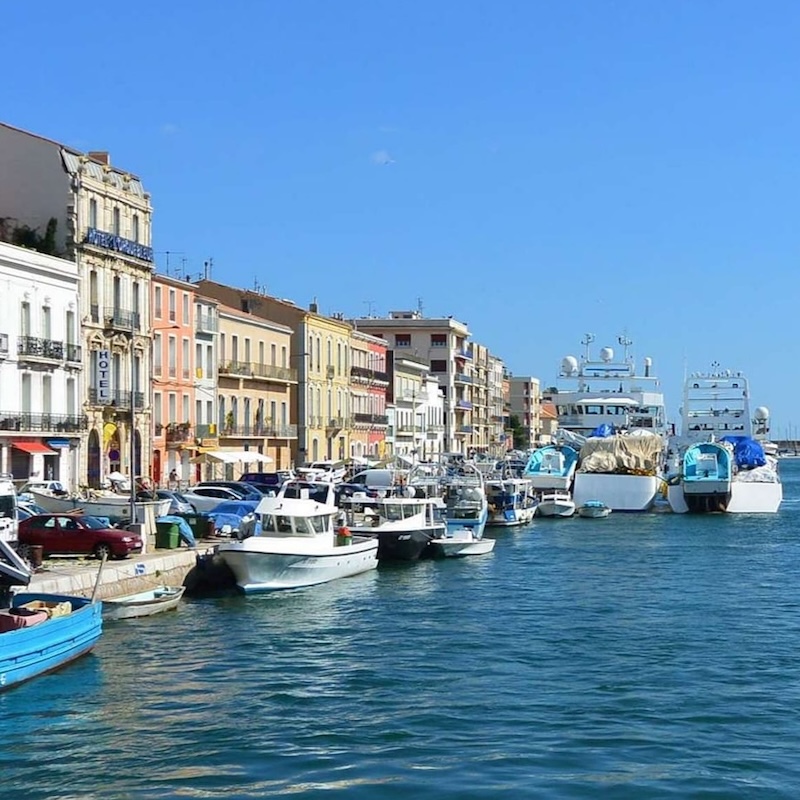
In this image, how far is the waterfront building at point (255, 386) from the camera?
81.2 metres

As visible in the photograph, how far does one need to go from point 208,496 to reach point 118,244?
50.2 feet

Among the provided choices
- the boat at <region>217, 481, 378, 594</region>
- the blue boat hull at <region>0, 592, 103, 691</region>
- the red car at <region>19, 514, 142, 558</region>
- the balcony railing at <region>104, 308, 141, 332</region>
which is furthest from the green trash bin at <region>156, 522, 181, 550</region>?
the balcony railing at <region>104, 308, 141, 332</region>

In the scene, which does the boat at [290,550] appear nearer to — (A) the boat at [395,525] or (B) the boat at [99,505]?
(B) the boat at [99,505]

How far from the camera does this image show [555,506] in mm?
79312

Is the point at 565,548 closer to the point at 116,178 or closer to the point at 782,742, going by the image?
the point at 116,178

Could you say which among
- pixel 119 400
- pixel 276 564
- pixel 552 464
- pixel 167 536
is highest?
pixel 119 400

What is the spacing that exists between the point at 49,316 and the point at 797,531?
36598mm

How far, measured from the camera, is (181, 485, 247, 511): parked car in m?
54.1

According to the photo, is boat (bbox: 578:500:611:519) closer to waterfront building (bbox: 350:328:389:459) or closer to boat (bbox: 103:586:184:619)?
waterfront building (bbox: 350:328:389:459)

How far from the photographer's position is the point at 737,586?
141ft

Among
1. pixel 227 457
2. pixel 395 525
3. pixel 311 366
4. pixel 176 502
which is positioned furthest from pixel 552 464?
pixel 395 525

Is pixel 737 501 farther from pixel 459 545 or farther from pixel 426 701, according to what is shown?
pixel 426 701

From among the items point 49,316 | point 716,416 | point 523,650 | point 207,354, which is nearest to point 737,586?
point 523,650

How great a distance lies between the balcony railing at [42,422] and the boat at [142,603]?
76.7 ft
